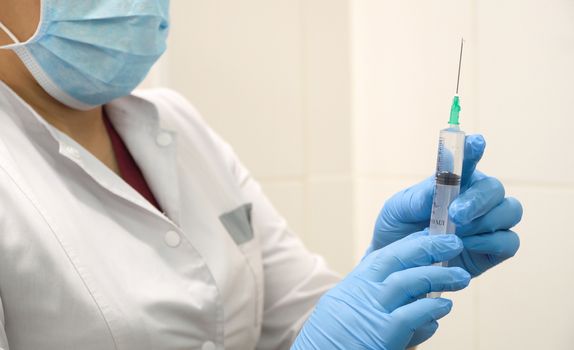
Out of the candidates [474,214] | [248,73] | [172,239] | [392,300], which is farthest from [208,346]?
[248,73]

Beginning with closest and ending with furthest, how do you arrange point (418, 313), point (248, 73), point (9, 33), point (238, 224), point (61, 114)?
point (418, 313)
point (9, 33)
point (61, 114)
point (238, 224)
point (248, 73)

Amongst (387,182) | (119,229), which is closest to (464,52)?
(387,182)

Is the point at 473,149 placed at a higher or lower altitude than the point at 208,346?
higher

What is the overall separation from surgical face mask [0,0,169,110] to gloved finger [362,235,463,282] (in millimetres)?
435

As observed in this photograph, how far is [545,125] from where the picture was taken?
848 millimetres

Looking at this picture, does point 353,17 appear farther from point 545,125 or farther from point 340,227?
point 545,125

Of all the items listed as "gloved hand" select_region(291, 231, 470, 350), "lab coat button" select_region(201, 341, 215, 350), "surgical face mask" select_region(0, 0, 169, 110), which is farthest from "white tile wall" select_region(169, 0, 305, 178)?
"gloved hand" select_region(291, 231, 470, 350)

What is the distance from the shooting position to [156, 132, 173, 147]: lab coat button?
1.01m

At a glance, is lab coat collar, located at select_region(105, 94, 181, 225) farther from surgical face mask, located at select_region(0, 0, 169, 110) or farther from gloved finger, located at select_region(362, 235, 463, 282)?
gloved finger, located at select_region(362, 235, 463, 282)

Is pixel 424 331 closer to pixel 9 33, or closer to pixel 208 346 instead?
pixel 208 346

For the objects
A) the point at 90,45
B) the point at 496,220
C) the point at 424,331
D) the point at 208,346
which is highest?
the point at 90,45

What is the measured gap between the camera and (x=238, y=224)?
1.04 meters

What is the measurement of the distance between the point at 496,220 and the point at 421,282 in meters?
0.12

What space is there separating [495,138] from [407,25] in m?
0.32
